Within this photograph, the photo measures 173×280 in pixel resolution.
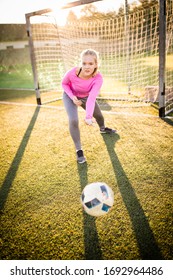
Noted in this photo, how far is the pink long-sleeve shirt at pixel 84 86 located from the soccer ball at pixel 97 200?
3.91ft

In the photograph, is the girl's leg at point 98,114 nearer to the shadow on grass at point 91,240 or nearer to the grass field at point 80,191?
the grass field at point 80,191

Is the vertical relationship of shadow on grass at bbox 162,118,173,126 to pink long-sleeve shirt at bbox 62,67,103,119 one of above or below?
below

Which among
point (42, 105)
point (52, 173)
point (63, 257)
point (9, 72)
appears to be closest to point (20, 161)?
point (52, 173)

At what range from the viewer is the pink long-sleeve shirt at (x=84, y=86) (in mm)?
3074

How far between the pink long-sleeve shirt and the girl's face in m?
0.21

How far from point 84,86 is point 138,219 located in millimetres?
2083

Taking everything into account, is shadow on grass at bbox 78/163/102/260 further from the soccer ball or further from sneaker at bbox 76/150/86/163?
sneaker at bbox 76/150/86/163

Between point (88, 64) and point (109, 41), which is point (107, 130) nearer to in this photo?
point (88, 64)

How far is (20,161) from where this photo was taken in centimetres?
348

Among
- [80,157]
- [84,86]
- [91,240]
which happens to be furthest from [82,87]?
[91,240]

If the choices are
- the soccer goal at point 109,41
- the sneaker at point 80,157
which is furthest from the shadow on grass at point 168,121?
the sneaker at point 80,157

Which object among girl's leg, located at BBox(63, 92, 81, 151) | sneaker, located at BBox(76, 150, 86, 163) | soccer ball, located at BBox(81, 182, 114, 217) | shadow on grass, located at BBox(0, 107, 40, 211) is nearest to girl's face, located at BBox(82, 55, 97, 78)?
girl's leg, located at BBox(63, 92, 81, 151)

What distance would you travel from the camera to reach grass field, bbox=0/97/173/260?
6.36 ft

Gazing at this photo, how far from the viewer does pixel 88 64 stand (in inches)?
114
